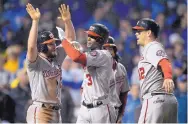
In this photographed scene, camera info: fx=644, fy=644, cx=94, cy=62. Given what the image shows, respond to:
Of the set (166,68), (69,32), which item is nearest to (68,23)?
(69,32)

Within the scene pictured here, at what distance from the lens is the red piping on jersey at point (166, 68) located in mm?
6977

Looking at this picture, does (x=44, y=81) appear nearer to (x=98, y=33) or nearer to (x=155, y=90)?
(x=98, y=33)

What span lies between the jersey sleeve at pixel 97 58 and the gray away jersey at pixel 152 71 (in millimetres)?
450

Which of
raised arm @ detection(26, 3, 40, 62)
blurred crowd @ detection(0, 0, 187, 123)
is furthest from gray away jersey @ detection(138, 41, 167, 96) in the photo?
blurred crowd @ detection(0, 0, 187, 123)

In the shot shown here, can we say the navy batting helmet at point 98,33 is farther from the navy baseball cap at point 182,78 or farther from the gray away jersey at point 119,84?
the navy baseball cap at point 182,78

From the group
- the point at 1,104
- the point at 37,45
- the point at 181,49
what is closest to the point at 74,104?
the point at 1,104

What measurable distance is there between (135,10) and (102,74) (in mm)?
6555

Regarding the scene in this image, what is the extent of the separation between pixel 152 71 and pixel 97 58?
25.6 inches

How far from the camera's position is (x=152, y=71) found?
7.34 meters

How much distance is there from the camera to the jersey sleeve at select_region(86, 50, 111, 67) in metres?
7.38

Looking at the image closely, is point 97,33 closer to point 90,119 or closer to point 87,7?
point 90,119

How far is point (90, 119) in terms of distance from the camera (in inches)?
296

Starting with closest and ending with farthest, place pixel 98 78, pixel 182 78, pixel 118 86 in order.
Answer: pixel 98 78 < pixel 118 86 < pixel 182 78

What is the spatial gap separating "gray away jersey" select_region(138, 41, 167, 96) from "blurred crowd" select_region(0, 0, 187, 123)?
351 cm
